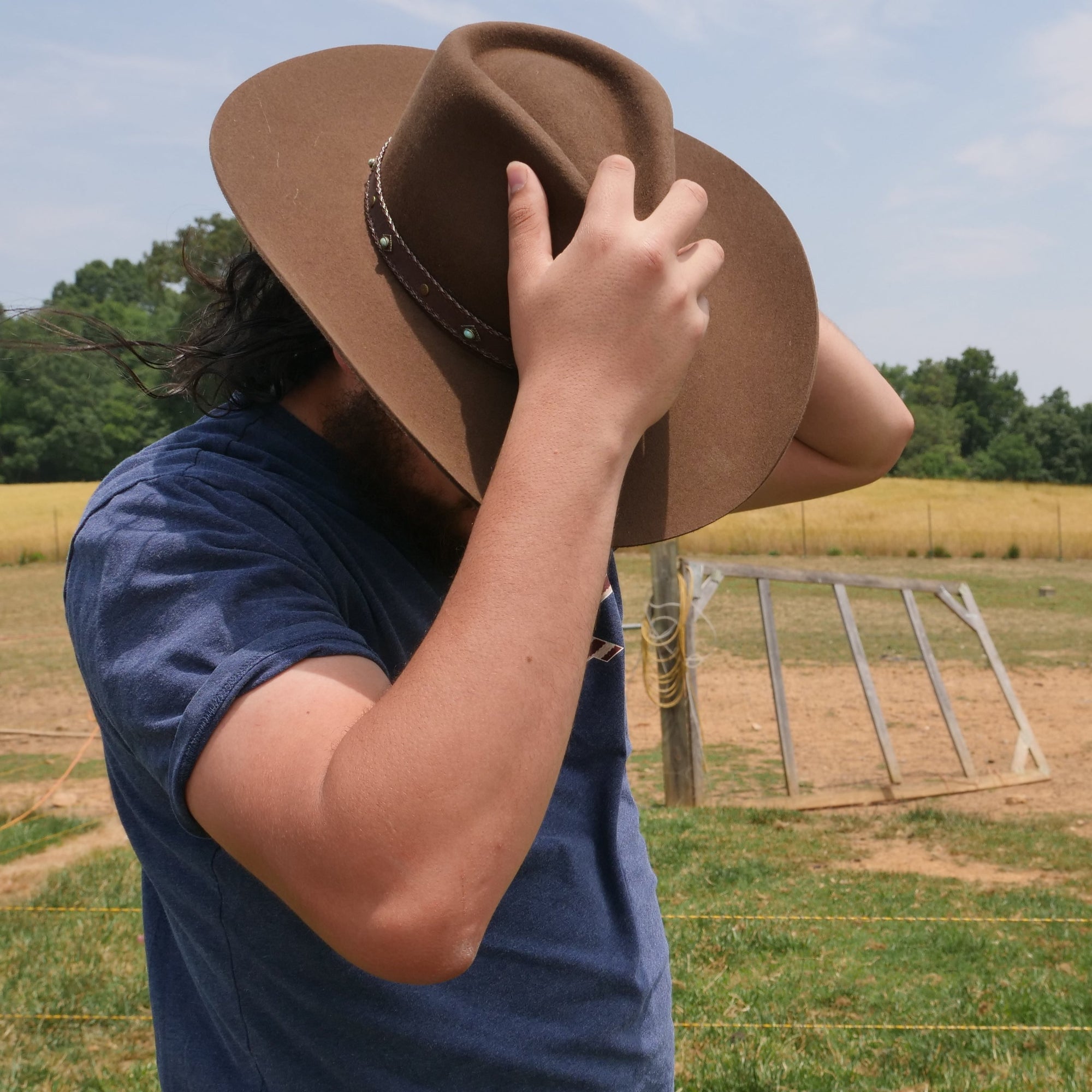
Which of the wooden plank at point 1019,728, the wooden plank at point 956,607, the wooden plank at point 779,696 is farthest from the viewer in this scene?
the wooden plank at point 956,607

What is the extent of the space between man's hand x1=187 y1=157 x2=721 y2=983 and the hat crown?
0.12 m

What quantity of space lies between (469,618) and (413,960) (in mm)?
273

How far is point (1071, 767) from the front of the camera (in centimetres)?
1039

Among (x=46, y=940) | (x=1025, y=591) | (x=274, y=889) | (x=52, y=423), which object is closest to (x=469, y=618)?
(x=274, y=889)

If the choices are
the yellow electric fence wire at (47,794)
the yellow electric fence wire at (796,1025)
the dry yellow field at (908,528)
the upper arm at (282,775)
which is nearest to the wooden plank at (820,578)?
the yellow electric fence wire at (796,1025)

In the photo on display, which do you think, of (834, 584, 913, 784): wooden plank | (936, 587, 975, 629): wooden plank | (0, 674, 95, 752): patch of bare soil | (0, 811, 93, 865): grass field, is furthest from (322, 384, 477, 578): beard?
(0, 674, 95, 752): patch of bare soil

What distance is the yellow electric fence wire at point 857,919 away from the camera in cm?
574

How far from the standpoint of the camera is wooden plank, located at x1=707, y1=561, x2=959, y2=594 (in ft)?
30.6

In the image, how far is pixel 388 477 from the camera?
4.22ft

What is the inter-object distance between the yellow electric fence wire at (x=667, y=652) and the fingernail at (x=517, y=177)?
7.61 meters

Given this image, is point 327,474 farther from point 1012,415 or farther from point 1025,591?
point 1012,415

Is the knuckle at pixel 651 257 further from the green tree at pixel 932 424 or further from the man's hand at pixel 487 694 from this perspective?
Result: the green tree at pixel 932 424

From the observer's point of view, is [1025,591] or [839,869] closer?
[839,869]

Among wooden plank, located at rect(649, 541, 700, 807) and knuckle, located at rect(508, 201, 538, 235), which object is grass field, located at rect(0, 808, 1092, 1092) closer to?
wooden plank, located at rect(649, 541, 700, 807)
